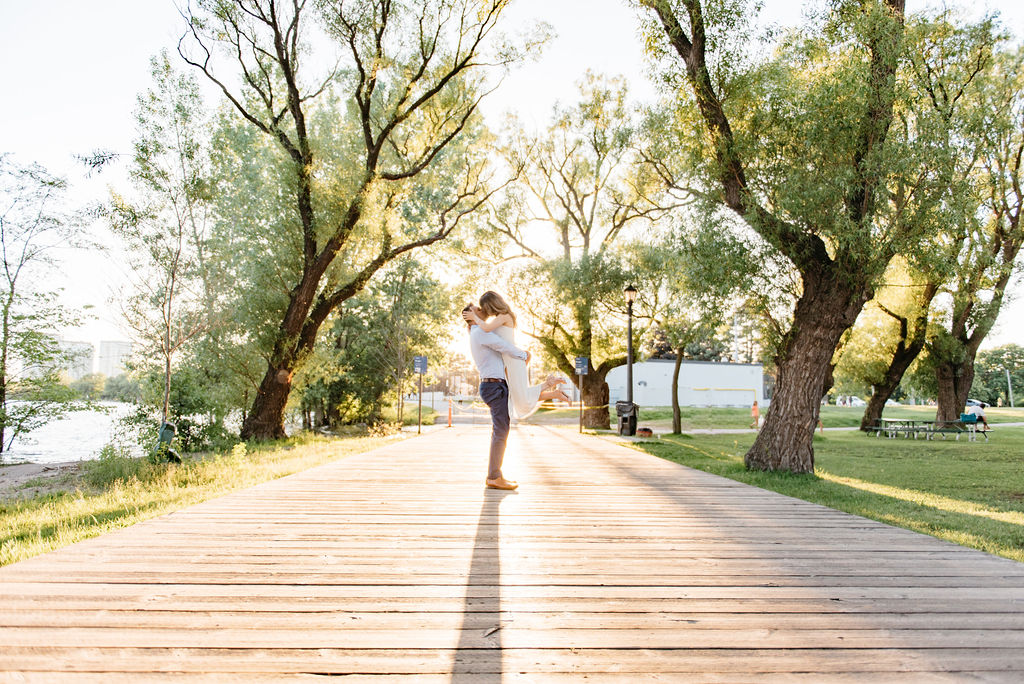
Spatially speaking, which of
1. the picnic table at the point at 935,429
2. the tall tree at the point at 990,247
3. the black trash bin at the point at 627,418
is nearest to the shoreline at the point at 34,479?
the black trash bin at the point at 627,418

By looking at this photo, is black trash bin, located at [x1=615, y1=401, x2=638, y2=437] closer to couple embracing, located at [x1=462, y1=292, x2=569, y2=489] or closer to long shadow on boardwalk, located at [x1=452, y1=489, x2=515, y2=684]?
couple embracing, located at [x1=462, y1=292, x2=569, y2=489]

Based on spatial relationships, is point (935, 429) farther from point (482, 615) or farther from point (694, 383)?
point (694, 383)

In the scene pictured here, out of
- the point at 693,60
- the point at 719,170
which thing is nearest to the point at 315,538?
the point at 719,170

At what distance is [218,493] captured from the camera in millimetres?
5906

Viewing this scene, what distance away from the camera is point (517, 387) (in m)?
5.87

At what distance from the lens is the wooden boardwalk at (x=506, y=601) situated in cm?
219

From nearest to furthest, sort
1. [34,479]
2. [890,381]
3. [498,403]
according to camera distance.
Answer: [498,403] → [34,479] → [890,381]

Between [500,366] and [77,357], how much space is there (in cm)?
1439

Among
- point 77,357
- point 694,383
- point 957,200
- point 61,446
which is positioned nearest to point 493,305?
point 957,200

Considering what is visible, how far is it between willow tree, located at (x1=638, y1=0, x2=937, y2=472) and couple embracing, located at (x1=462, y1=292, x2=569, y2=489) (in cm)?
545

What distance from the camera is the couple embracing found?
571cm

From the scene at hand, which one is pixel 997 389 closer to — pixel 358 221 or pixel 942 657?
pixel 358 221

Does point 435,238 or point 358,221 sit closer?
point 358,221

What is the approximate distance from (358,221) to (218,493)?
11.4 metres
